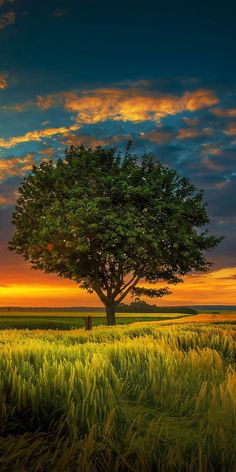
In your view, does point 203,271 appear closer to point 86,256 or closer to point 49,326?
point 86,256

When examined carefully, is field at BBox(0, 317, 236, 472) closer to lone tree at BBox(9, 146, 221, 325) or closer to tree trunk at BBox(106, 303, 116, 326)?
lone tree at BBox(9, 146, 221, 325)

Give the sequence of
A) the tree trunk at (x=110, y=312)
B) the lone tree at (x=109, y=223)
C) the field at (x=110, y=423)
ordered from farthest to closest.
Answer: the tree trunk at (x=110, y=312), the lone tree at (x=109, y=223), the field at (x=110, y=423)

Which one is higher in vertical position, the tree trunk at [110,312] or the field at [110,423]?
the tree trunk at [110,312]

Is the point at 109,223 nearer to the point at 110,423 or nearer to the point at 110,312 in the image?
the point at 110,312

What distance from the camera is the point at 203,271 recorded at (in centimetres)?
3691

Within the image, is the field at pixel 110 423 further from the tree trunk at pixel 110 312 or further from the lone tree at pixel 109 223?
the tree trunk at pixel 110 312

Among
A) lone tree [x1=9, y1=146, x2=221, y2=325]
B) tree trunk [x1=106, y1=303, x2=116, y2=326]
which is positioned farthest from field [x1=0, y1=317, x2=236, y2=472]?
tree trunk [x1=106, y1=303, x2=116, y2=326]

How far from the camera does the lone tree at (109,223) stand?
1231 inches

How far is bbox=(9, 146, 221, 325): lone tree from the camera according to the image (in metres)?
31.3

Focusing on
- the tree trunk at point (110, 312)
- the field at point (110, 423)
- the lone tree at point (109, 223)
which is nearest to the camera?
the field at point (110, 423)

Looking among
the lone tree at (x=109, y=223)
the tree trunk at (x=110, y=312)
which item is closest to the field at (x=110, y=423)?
the lone tree at (x=109, y=223)

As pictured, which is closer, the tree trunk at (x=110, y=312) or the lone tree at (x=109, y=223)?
the lone tree at (x=109, y=223)

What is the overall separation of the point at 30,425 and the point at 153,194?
96.6 feet

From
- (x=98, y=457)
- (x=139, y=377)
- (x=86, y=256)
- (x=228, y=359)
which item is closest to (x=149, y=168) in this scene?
(x=86, y=256)
